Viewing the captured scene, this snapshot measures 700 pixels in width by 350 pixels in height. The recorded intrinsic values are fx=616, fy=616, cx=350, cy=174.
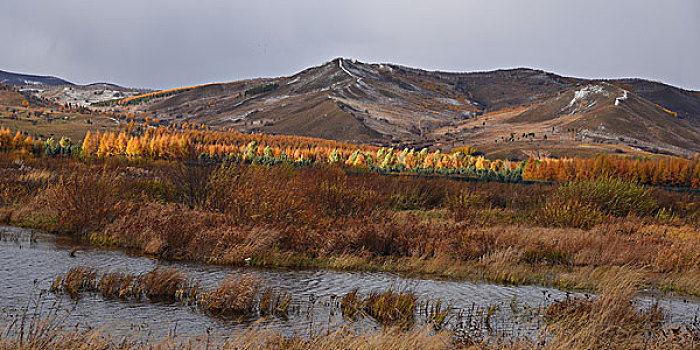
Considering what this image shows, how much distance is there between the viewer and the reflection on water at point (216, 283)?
12.3 m

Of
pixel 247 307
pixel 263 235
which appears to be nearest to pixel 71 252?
pixel 263 235

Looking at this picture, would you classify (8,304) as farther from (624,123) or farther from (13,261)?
(624,123)

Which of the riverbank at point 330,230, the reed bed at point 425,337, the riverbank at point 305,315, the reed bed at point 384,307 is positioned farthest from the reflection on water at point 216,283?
the riverbank at point 330,230

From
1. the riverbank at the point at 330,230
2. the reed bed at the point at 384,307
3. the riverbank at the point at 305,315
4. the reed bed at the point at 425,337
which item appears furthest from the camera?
the riverbank at the point at 330,230

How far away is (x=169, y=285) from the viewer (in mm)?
14164

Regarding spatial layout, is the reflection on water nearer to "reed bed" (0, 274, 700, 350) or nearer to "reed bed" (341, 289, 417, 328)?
"reed bed" (341, 289, 417, 328)

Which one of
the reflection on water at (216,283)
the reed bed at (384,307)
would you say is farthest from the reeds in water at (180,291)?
the reed bed at (384,307)

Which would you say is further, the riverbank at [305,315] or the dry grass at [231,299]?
the dry grass at [231,299]

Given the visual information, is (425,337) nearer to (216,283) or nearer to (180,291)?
(180,291)

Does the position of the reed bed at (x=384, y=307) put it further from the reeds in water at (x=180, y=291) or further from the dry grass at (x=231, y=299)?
the dry grass at (x=231, y=299)

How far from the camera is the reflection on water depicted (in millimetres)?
12297

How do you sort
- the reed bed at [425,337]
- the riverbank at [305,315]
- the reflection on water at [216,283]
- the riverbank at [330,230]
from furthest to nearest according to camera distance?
the riverbank at [330,230]
the reflection on water at [216,283]
the riverbank at [305,315]
the reed bed at [425,337]

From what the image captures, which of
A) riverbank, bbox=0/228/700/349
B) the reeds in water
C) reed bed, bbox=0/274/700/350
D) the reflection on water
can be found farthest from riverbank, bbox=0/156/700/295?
reed bed, bbox=0/274/700/350

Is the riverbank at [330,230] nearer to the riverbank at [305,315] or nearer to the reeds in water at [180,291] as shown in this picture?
the riverbank at [305,315]
